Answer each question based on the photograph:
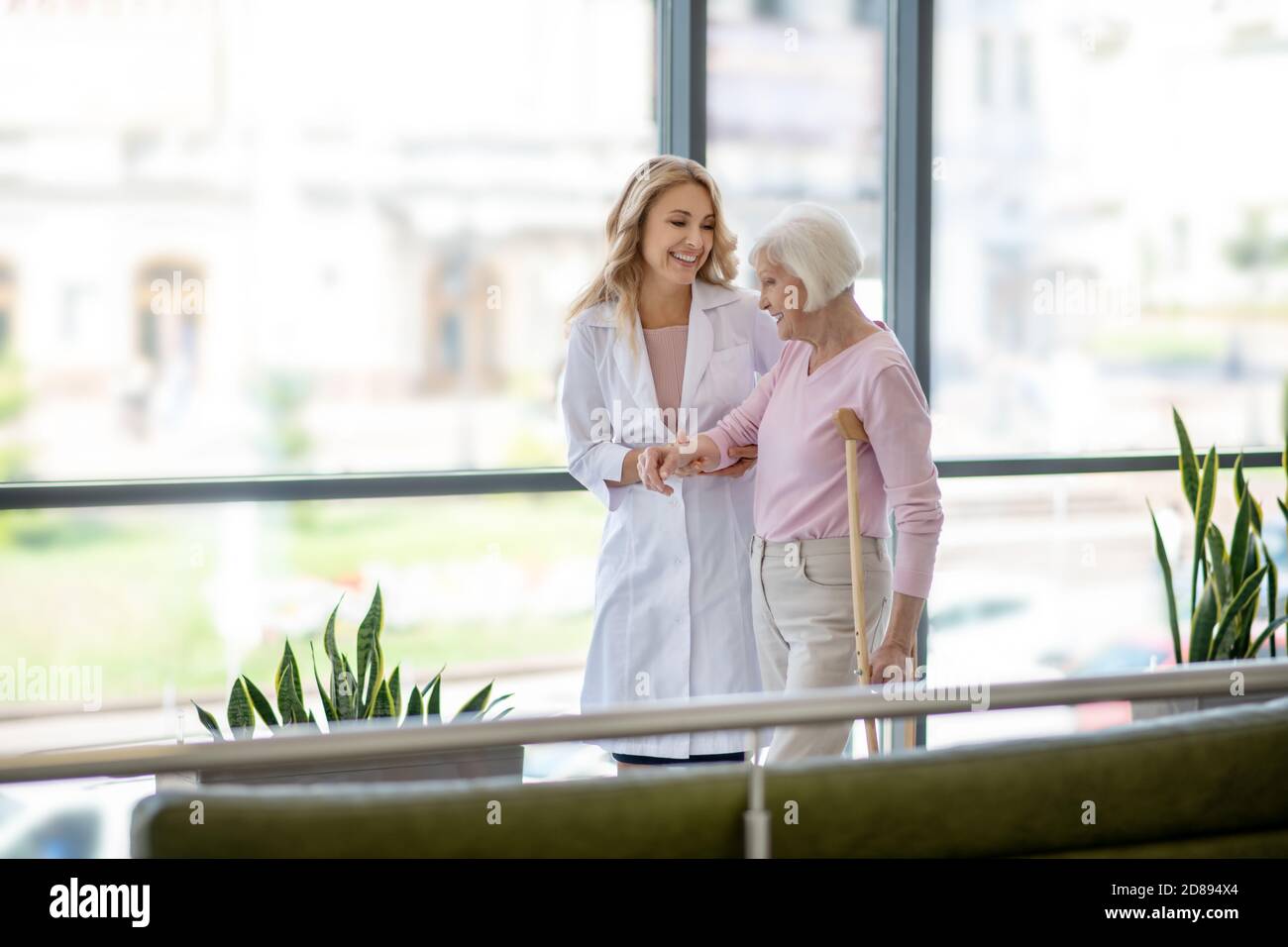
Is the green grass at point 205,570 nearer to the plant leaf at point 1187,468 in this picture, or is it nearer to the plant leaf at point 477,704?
the plant leaf at point 477,704

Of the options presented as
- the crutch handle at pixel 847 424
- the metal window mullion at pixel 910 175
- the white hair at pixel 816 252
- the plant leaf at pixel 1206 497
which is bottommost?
the plant leaf at pixel 1206 497

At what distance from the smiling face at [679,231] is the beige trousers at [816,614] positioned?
2.12 feet

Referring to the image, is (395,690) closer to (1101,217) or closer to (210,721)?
(210,721)

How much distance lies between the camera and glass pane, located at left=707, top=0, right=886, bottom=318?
389 cm

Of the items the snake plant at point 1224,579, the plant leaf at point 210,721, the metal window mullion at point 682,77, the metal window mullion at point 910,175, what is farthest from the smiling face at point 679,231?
the snake plant at point 1224,579

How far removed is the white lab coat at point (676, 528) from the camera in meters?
2.74

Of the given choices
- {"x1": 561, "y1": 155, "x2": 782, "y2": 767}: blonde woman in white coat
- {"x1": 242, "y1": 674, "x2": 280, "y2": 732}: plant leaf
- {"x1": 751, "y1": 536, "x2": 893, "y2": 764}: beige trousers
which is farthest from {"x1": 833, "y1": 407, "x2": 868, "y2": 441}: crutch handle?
{"x1": 242, "y1": 674, "x2": 280, "y2": 732}: plant leaf

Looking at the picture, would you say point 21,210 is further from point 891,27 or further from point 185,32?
point 891,27

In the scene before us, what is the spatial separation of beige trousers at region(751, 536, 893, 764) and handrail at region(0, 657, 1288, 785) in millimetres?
594

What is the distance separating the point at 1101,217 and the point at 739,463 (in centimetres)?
227

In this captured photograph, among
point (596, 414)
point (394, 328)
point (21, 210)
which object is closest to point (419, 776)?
point (596, 414)

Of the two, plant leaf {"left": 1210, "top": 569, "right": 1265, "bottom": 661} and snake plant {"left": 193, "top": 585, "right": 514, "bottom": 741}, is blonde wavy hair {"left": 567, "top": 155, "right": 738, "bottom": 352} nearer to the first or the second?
snake plant {"left": 193, "top": 585, "right": 514, "bottom": 741}

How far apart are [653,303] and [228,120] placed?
1412 mm

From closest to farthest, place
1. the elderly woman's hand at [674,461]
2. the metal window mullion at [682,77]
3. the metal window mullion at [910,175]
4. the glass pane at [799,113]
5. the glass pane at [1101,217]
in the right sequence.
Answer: the elderly woman's hand at [674,461], the metal window mullion at [682,77], the glass pane at [799,113], the metal window mullion at [910,175], the glass pane at [1101,217]
